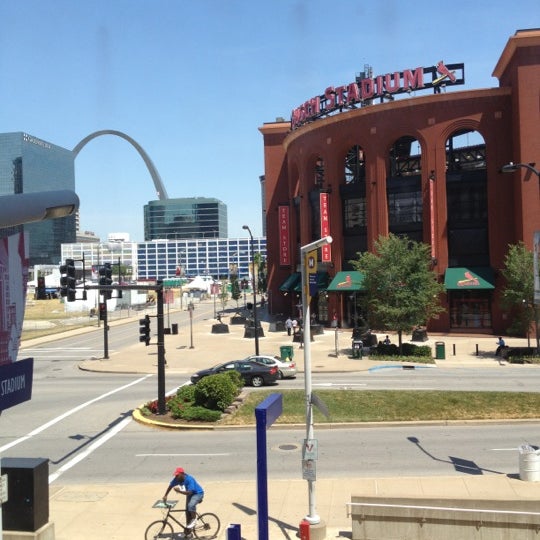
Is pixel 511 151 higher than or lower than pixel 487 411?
higher

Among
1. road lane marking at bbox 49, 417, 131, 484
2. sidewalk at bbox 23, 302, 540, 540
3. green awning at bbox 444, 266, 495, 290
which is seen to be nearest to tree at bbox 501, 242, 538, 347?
green awning at bbox 444, 266, 495, 290

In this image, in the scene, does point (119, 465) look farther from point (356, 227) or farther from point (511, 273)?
point (356, 227)

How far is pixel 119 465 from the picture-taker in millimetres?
17922

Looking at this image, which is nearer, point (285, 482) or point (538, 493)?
point (538, 493)

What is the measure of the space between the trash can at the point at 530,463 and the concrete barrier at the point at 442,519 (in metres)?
3.66

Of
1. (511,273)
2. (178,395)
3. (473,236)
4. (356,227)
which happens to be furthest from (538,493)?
(356,227)

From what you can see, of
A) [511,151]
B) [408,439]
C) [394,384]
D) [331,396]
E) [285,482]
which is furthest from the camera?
[511,151]

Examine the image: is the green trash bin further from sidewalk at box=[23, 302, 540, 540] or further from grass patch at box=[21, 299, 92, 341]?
grass patch at box=[21, 299, 92, 341]

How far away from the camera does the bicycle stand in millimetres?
12180

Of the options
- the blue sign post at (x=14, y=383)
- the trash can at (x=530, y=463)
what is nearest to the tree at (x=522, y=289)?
the trash can at (x=530, y=463)

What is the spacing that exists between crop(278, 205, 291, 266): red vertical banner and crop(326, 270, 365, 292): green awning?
39.7 ft

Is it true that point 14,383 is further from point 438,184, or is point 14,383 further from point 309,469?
point 438,184

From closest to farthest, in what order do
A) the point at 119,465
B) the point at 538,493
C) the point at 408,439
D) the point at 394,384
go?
1. the point at 538,493
2. the point at 119,465
3. the point at 408,439
4. the point at 394,384

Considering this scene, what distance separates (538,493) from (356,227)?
146ft
